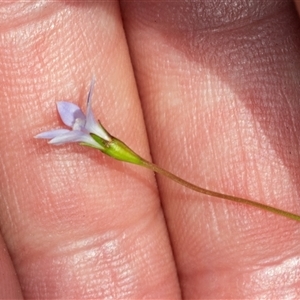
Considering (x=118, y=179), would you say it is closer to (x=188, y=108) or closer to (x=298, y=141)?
(x=188, y=108)

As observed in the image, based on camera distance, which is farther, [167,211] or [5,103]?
[167,211]

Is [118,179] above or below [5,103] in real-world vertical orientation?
below

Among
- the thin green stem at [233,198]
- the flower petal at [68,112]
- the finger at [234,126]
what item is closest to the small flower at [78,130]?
the flower petal at [68,112]

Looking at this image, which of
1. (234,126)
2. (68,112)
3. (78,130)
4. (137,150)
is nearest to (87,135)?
(78,130)

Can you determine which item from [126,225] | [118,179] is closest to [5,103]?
[118,179]

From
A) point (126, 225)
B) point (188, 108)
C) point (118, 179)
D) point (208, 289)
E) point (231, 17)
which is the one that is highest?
point (231, 17)

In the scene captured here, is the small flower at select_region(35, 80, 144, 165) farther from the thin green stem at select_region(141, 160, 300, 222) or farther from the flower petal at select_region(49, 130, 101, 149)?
the thin green stem at select_region(141, 160, 300, 222)

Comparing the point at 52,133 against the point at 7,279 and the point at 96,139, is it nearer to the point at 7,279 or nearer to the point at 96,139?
the point at 96,139
